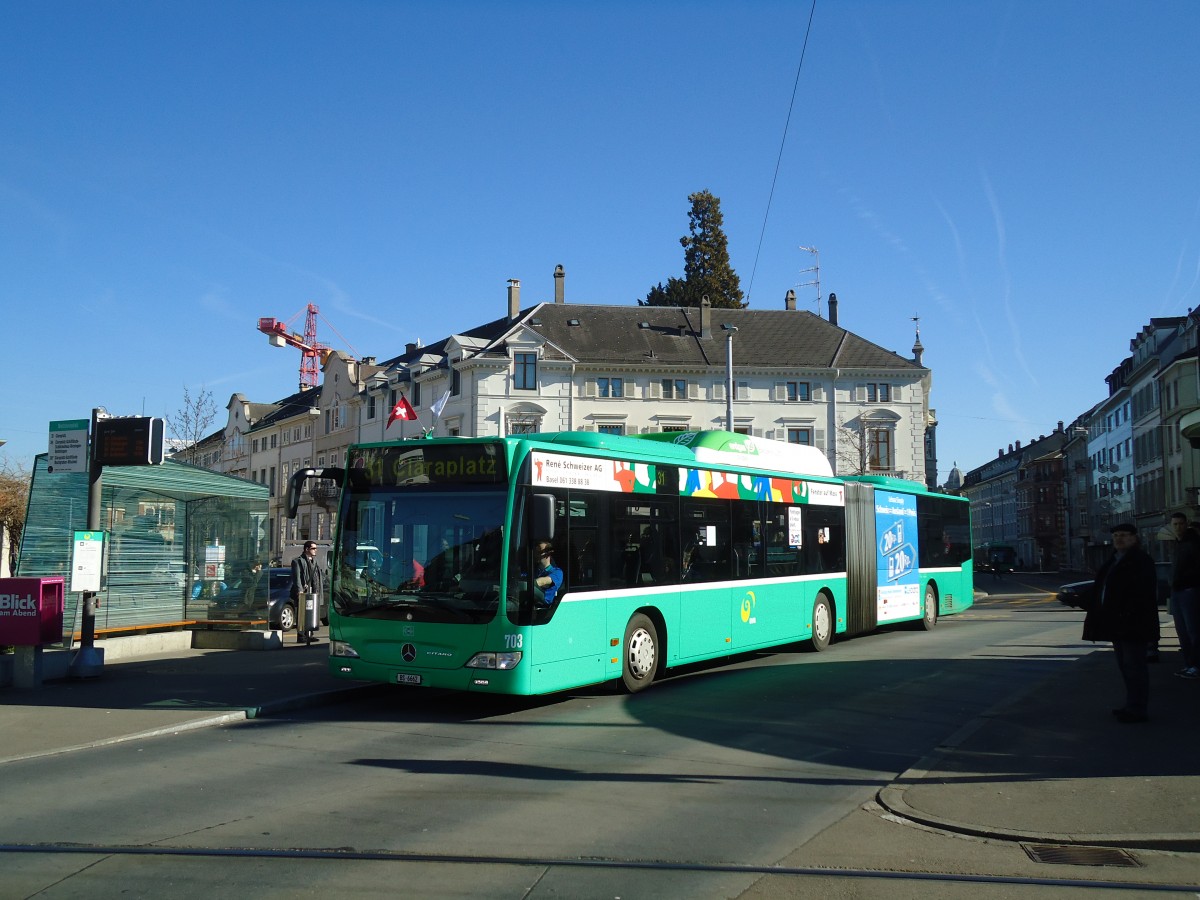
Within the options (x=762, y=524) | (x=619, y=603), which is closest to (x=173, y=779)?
(x=619, y=603)

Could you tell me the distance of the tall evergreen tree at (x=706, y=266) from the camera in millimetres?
74438

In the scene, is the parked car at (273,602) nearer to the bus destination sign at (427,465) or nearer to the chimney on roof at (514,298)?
the bus destination sign at (427,465)

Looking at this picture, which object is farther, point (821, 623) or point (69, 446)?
point (821, 623)

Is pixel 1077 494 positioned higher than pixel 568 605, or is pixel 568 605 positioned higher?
pixel 1077 494

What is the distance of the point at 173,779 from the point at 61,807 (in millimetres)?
1049

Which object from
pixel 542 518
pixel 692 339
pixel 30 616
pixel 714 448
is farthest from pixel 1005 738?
pixel 692 339

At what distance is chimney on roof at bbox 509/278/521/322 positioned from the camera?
64.9 metres

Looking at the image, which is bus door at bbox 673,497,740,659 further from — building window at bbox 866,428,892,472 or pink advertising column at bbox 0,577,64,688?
building window at bbox 866,428,892,472

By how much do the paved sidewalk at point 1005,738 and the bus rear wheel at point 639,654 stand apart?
3.43 metres

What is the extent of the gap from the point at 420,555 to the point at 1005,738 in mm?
6162

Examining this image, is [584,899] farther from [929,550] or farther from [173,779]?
[929,550]

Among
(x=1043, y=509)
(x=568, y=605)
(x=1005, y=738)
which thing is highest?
(x=1043, y=509)

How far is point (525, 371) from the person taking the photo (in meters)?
59.4

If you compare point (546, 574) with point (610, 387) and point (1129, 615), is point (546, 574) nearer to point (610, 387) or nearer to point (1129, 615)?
point (1129, 615)
